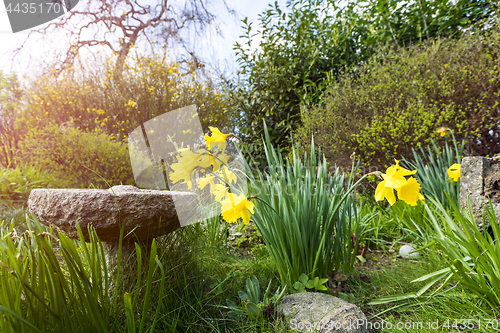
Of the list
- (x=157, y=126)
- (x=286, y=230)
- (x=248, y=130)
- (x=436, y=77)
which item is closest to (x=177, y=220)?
(x=286, y=230)

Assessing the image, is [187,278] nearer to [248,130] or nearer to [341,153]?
[341,153]

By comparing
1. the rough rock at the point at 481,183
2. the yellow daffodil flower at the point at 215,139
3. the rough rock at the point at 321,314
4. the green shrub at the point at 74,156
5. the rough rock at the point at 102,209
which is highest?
the green shrub at the point at 74,156

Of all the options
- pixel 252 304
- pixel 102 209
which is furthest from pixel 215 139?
pixel 252 304

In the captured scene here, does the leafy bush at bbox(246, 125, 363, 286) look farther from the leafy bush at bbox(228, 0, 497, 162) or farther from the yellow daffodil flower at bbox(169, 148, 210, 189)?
the leafy bush at bbox(228, 0, 497, 162)

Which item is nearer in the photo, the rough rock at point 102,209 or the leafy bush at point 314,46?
the rough rock at point 102,209

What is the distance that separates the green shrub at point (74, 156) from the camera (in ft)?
12.3

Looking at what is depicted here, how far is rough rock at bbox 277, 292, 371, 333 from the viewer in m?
1.07

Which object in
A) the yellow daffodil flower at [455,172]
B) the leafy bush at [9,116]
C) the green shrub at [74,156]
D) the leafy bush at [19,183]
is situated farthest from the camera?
the leafy bush at [9,116]

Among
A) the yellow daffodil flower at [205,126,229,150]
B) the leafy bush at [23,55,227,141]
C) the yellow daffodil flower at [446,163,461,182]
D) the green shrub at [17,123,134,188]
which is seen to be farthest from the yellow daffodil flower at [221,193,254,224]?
the leafy bush at [23,55,227,141]

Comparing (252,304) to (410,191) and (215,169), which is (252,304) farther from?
(410,191)

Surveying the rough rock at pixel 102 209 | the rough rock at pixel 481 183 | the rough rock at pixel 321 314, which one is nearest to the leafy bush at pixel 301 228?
the rough rock at pixel 321 314

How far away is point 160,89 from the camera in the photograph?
559 centimetres

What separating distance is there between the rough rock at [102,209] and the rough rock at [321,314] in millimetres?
721

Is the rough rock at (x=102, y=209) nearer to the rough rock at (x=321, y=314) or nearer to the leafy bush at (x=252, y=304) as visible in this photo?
the leafy bush at (x=252, y=304)
